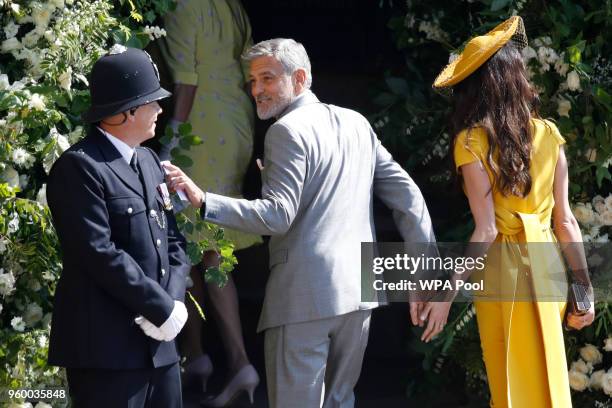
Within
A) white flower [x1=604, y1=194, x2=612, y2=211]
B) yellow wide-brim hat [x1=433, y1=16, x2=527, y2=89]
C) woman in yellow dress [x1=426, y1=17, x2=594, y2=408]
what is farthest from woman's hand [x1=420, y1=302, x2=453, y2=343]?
white flower [x1=604, y1=194, x2=612, y2=211]

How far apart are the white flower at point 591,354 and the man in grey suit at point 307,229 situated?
112cm

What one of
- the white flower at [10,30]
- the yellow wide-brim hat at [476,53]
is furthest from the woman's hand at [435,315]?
the white flower at [10,30]

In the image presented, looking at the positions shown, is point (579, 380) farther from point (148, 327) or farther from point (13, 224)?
point (13, 224)

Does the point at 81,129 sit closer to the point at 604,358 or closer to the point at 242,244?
the point at 242,244

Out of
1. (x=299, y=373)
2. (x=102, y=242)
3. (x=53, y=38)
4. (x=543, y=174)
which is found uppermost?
(x=53, y=38)

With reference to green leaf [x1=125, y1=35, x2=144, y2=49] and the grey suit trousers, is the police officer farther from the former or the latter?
green leaf [x1=125, y1=35, x2=144, y2=49]

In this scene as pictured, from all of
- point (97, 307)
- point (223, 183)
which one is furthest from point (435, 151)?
point (97, 307)

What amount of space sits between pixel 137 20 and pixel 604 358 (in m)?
2.25

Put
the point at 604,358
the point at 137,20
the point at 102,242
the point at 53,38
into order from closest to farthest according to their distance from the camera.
Answer: the point at 102,242 < the point at 53,38 < the point at 137,20 < the point at 604,358

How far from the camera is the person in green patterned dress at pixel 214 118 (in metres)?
4.96

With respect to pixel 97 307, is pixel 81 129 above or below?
above

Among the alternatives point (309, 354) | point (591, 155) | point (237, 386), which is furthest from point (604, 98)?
point (237, 386)

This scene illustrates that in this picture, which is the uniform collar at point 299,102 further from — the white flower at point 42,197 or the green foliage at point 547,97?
the white flower at point 42,197

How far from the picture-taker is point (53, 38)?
382 cm
